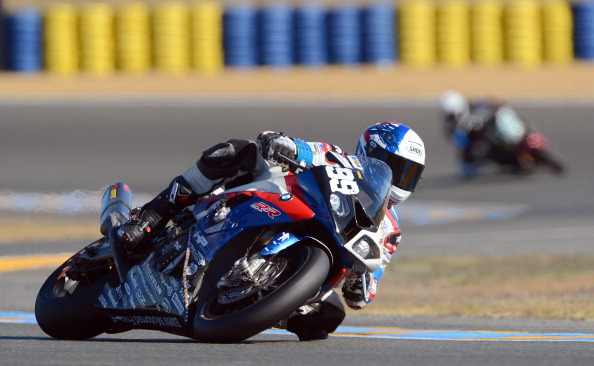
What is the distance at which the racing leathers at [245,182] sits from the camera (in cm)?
555

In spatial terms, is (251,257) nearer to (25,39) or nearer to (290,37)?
(290,37)

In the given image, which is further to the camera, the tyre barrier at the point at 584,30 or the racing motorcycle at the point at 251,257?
the tyre barrier at the point at 584,30

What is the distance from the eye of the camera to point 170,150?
60.5 feet

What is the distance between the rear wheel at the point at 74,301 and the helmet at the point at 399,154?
4.83ft

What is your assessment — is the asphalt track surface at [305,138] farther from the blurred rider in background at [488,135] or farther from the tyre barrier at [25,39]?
the tyre barrier at [25,39]

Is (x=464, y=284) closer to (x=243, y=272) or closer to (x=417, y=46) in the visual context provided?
(x=243, y=272)

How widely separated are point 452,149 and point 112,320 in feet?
46.2

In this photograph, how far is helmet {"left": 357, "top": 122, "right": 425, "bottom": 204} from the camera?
5734 mm

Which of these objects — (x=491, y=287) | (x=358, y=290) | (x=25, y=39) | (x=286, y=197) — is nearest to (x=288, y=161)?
(x=286, y=197)

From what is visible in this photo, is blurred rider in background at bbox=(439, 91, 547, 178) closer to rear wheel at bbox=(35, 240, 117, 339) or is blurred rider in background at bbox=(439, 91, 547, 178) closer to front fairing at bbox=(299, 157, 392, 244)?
rear wheel at bbox=(35, 240, 117, 339)

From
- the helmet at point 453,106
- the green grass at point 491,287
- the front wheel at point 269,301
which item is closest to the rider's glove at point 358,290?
the front wheel at point 269,301

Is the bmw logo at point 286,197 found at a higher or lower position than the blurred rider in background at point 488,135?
higher

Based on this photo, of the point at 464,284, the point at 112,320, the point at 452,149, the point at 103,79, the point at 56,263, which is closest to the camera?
the point at 112,320

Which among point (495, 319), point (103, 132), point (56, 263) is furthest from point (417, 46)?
point (495, 319)
